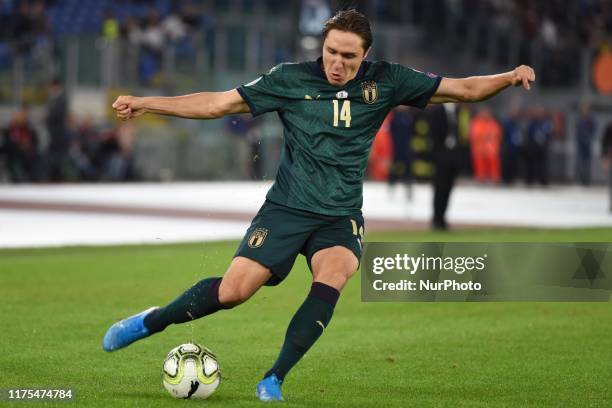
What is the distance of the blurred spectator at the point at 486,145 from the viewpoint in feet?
121

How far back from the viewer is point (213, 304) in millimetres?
7484

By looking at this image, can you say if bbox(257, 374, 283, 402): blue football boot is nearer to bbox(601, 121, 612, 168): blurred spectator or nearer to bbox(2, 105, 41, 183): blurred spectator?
bbox(601, 121, 612, 168): blurred spectator

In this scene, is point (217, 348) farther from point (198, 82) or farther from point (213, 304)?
point (198, 82)

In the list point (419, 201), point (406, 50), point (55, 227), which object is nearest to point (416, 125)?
point (419, 201)

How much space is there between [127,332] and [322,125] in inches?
62.9

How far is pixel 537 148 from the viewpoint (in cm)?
3681

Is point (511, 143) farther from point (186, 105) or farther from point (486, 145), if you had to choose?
point (186, 105)

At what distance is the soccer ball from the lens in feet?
23.9

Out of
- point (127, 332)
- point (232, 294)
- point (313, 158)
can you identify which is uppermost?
point (313, 158)

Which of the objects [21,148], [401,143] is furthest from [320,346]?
[21,148]

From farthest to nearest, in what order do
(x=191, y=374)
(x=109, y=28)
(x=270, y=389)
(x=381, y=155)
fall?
(x=109, y=28), (x=381, y=155), (x=191, y=374), (x=270, y=389)

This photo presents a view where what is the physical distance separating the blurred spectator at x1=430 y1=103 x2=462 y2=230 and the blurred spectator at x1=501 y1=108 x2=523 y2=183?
55.3 ft

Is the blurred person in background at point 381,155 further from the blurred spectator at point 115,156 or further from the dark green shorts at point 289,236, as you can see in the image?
the dark green shorts at point 289,236

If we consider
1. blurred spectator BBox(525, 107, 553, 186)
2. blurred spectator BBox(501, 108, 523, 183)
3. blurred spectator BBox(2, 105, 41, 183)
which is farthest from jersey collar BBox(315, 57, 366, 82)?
blurred spectator BBox(501, 108, 523, 183)
